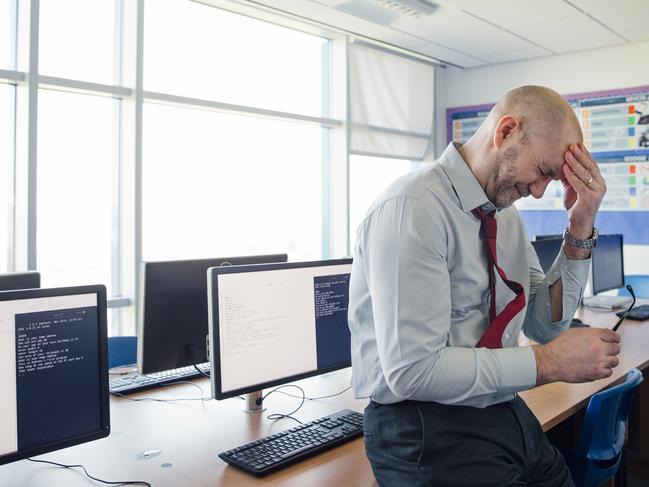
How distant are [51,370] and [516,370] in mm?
942

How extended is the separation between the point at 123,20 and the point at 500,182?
10.1 feet

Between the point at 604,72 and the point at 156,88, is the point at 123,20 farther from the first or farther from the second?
the point at 604,72

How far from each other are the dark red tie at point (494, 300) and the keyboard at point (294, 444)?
46cm

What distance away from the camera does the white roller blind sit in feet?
17.1

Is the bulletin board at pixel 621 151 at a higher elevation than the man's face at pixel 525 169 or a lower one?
higher

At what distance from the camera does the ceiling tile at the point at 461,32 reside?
439 centimetres

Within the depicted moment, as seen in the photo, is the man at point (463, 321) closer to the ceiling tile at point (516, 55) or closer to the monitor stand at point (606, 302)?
the monitor stand at point (606, 302)

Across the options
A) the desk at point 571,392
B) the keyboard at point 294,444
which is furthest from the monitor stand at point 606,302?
the keyboard at point 294,444

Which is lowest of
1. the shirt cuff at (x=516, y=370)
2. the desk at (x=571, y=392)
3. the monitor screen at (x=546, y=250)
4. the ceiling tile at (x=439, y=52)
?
the desk at (x=571, y=392)

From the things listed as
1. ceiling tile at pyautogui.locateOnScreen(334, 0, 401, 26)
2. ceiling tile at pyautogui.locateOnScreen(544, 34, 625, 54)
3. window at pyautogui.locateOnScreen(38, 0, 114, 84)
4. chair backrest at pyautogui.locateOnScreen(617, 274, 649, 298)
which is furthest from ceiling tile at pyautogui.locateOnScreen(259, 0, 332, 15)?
chair backrest at pyautogui.locateOnScreen(617, 274, 649, 298)

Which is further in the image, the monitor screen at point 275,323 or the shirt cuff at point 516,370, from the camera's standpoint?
the monitor screen at point 275,323

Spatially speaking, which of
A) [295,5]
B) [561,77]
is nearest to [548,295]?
[295,5]

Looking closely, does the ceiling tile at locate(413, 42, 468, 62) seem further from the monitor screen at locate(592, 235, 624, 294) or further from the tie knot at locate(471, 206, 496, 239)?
the tie knot at locate(471, 206, 496, 239)

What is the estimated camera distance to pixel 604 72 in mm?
5137
